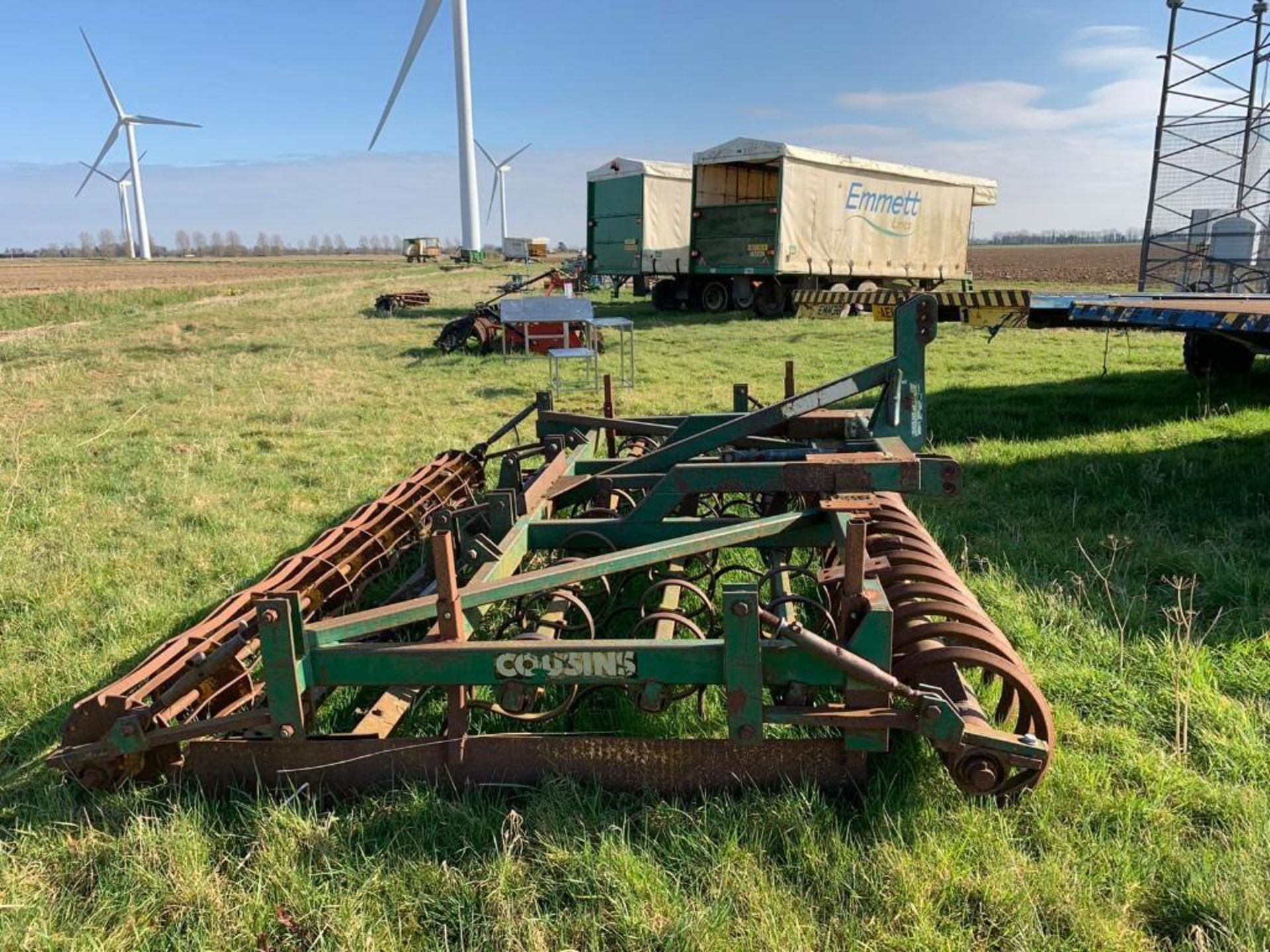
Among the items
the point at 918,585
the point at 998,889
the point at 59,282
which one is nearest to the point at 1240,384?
the point at 918,585

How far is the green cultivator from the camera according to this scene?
2447 mm

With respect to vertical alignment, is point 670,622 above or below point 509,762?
above

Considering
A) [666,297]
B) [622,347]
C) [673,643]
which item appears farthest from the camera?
[666,297]

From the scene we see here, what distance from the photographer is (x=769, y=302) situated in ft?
65.9

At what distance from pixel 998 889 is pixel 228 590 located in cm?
391

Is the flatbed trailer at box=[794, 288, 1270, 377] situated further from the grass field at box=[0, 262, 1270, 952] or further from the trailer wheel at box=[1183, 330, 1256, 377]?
the trailer wheel at box=[1183, 330, 1256, 377]

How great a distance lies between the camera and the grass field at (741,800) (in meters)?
2.19

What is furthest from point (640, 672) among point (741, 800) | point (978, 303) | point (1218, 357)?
point (1218, 357)

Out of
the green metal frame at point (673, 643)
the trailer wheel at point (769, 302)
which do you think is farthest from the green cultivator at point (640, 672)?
the trailer wheel at point (769, 302)

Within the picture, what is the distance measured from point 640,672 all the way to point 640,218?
64.5 feet

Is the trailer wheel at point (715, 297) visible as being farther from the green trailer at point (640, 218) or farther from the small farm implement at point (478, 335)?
the small farm implement at point (478, 335)

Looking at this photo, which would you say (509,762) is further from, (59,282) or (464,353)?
(59,282)

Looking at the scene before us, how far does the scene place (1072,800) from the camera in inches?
101

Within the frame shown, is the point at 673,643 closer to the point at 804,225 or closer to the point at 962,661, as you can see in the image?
the point at 962,661
